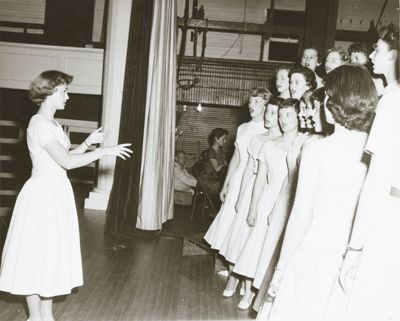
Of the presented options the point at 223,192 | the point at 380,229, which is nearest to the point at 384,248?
the point at 380,229

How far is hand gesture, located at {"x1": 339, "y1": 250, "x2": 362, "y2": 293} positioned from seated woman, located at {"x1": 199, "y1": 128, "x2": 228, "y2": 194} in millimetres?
5922

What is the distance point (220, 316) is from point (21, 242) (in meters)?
1.55

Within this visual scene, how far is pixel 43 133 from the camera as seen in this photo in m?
2.74

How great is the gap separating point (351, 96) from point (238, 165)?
2.41 m

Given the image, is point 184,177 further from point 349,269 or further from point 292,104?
point 349,269

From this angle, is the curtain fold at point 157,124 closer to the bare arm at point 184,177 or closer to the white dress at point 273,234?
the bare arm at point 184,177

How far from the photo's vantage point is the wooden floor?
3287 millimetres

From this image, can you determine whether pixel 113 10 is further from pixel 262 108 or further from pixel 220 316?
pixel 220 316

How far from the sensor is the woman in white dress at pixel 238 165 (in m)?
4.05

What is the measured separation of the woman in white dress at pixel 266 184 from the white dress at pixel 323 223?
132 centimetres

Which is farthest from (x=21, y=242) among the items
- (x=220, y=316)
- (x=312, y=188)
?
(x=312, y=188)

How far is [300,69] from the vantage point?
3.65 meters

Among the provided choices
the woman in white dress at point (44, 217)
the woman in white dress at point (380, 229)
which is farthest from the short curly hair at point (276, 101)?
the woman in white dress at point (380, 229)

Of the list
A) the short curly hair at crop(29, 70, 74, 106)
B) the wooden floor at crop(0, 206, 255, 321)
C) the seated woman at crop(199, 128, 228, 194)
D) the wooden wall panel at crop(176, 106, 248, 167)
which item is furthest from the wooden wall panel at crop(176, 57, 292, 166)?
the short curly hair at crop(29, 70, 74, 106)
